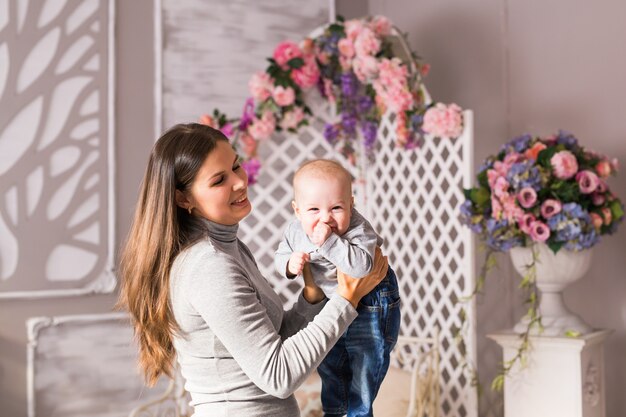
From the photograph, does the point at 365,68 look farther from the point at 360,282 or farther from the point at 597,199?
the point at 360,282

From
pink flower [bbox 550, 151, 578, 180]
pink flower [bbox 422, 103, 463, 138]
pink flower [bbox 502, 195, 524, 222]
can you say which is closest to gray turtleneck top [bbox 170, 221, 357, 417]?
pink flower [bbox 502, 195, 524, 222]

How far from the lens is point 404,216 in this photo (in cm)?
401

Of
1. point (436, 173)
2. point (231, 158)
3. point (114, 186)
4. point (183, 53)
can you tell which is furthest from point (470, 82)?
point (231, 158)

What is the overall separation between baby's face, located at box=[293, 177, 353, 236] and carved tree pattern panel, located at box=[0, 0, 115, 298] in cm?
229

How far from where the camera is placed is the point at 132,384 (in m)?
3.94

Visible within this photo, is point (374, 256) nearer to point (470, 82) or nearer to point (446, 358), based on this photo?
point (446, 358)

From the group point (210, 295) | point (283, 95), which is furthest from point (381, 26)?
point (210, 295)

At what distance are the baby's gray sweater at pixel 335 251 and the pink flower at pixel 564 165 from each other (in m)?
1.49

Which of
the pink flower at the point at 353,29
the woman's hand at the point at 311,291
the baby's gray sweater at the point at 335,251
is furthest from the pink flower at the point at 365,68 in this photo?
the woman's hand at the point at 311,291

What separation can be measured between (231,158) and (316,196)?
0.22 meters

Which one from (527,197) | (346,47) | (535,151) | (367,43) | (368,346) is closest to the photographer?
(368,346)

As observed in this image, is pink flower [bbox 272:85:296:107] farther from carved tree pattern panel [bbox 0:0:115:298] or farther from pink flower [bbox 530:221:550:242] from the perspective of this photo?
pink flower [bbox 530:221:550:242]

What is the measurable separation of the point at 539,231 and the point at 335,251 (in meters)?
1.59

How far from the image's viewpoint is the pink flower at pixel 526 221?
10.2 ft
